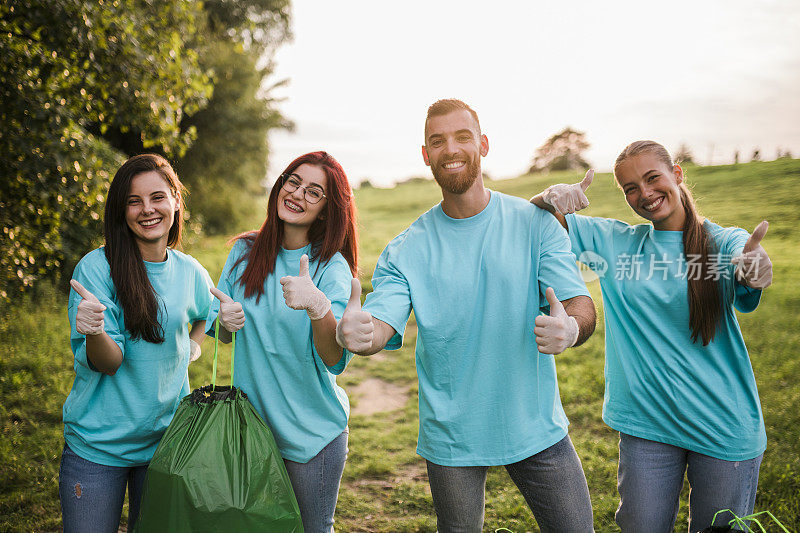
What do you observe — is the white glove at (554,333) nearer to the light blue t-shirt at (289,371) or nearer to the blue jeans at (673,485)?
the light blue t-shirt at (289,371)

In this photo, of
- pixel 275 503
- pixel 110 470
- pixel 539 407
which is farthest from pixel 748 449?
pixel 110 470

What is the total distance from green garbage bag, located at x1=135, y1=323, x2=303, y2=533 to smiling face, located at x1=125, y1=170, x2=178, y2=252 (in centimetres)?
62

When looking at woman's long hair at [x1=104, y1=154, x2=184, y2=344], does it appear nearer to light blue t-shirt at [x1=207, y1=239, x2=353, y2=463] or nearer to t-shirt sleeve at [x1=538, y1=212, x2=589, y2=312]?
light blue t-shirt at [x1=207, y1=239, x2=353, y2=463]

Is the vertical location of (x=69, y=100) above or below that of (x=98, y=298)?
above

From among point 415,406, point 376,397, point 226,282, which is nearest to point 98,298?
point 226,282

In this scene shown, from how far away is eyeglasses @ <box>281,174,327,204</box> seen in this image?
6.81 ft

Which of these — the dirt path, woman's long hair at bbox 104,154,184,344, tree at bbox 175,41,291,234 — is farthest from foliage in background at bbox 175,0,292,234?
woman's long hair at bbox 104,154,184,344

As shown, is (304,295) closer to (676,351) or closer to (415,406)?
(676,351)

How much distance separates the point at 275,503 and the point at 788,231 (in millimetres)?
5609

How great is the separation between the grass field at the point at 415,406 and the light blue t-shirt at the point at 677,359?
0.60 meters

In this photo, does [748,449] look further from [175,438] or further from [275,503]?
[175,438]

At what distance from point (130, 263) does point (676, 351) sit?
1.98 metres

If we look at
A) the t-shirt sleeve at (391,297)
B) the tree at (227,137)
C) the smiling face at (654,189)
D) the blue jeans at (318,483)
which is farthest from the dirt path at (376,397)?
the tree at (227,137)

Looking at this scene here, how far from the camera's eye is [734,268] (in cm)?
206
